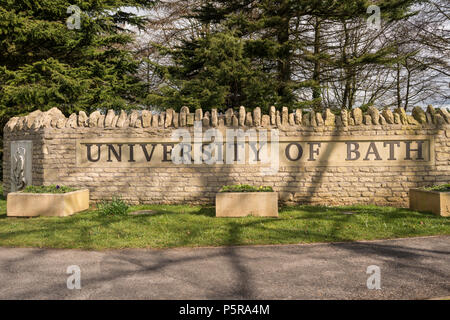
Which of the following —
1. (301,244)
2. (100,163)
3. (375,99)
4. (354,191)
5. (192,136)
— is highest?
(375,99)

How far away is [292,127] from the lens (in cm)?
827

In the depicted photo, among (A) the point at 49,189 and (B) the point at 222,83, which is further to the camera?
(B) the point at 222,83

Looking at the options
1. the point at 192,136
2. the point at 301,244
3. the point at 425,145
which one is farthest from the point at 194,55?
the point at 301,244

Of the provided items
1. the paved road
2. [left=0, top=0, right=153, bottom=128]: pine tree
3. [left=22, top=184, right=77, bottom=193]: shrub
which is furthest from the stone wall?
[left=0, top=0, right=153, bottom=128]: pine tree

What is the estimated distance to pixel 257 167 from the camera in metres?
8.30

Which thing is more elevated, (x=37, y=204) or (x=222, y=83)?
(x=222, y=83)

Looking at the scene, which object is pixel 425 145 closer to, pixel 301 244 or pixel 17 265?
pixel 301 244

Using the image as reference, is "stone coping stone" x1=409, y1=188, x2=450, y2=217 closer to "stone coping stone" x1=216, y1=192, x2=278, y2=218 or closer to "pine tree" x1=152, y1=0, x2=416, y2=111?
"stone coping stone" x1=216, y1=192, x2=278, y2=218

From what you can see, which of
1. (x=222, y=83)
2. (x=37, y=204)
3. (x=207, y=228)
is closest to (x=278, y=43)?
(x=222, y=83)

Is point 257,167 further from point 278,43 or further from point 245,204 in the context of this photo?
point 278,43

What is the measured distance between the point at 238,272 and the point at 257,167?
4.72 metres

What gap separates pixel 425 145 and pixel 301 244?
5.26 m

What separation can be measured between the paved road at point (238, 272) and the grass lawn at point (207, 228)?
0.34 m

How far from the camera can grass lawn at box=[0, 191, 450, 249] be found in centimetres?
517
